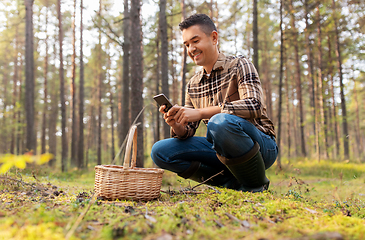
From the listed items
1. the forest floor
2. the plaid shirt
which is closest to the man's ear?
the plaid shirt

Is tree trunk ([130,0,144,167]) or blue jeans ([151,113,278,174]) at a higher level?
tree trunk ([130,0,144,167])

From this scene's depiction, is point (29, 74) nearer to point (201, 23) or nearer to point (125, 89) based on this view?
point (125, 89)

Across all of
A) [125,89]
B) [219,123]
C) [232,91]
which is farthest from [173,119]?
[125,89]

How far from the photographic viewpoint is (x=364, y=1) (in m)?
10.2

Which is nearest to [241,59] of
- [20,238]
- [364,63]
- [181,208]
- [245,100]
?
[245,100]

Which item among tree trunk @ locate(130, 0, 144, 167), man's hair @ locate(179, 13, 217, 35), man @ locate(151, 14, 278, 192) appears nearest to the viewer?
man @ locate(151, 14, 278, 192)

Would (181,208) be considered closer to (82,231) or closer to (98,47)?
(82,231)

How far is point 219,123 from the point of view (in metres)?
2.37

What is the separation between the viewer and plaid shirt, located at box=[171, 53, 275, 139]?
2.41 meters

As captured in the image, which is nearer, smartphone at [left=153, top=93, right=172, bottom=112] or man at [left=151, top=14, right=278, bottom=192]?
man at [left=151, top=14, right=278, bottom=192]

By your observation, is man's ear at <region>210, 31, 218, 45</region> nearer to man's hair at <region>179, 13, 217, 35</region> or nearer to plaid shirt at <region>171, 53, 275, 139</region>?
man's hair at <region>179, 13, 217, 35</region>

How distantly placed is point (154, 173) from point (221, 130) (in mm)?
828

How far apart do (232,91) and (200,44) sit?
2.27 feet

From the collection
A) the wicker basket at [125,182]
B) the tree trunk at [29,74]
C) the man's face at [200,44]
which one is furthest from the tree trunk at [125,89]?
the wicker basket at [125,182]
